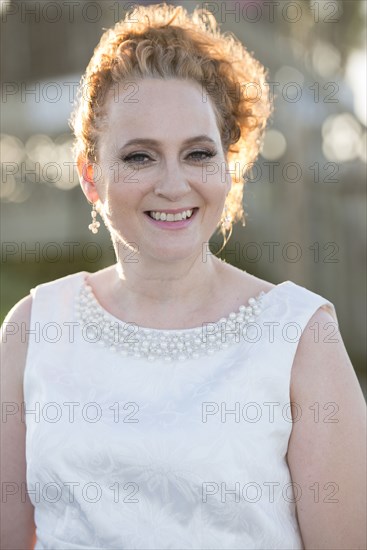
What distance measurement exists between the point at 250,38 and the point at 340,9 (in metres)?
0.74

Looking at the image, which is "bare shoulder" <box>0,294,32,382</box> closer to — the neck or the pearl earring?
the neck

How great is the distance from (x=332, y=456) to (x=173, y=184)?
70 cm

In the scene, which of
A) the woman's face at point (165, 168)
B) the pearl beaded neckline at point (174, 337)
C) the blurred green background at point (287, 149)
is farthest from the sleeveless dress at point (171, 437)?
the blurred green background at point (287, 149)

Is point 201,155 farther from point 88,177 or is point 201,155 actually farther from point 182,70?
point 88,177

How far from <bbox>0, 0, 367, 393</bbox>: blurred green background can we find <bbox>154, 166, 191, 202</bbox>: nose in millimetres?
3227

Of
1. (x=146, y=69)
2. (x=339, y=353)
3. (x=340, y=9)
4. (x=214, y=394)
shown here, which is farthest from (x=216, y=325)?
(x=340, y=9)

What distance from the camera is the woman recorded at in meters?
1.93

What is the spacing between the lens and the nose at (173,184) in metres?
1.99

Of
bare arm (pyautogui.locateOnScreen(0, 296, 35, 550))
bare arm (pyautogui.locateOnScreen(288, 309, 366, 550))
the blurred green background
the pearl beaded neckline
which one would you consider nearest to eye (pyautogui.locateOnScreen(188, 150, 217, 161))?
the pearl beaded neckline

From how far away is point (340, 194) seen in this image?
6465 millimetres

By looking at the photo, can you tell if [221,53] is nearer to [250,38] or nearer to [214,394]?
[214,394]

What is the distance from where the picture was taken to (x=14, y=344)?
2.21m

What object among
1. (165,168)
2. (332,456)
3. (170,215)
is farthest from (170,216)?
(332,456)

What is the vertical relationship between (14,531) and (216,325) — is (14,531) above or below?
below
